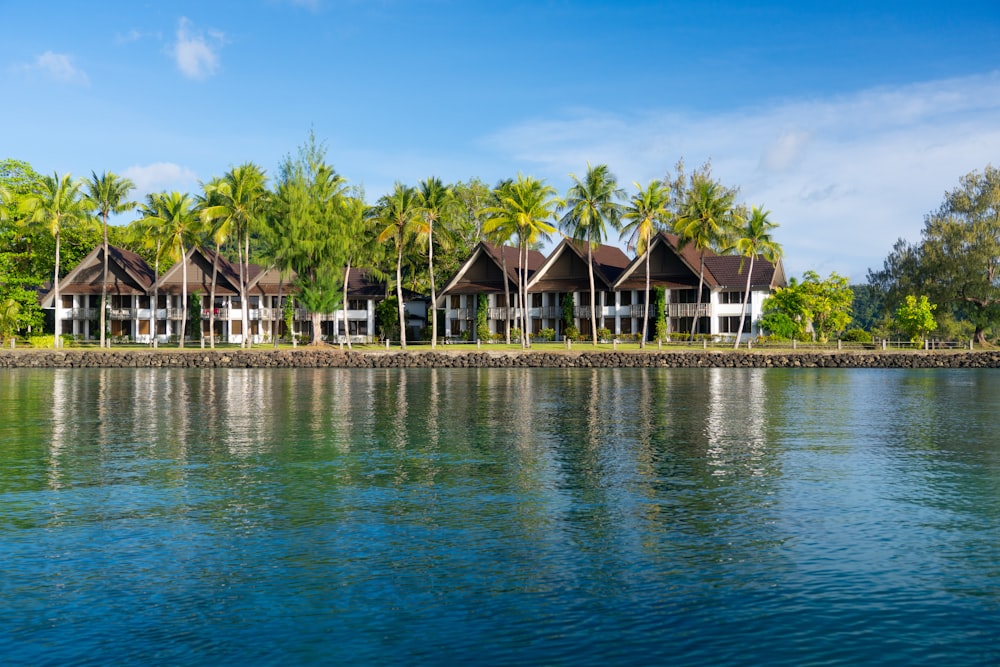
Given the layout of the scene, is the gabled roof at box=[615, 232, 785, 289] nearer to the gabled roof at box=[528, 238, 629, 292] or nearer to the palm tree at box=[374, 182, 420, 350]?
the gabled roof at box=[528, 238, 629, 292]

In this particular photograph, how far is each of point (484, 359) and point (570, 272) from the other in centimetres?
2113

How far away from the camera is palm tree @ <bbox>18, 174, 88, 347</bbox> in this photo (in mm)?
77500

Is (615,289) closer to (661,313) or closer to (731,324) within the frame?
(661,313)

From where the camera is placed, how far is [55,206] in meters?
78.1

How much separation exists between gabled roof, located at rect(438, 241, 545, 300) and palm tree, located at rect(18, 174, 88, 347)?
3332cm

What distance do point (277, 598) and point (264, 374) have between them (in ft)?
164

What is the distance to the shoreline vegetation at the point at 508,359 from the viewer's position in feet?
218

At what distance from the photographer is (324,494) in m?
16.4

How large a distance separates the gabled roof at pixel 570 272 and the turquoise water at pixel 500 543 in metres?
57.0

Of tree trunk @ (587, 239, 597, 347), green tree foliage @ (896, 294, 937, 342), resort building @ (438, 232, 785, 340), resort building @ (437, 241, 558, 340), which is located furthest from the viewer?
resort building @ (437, 241, 558, 340)

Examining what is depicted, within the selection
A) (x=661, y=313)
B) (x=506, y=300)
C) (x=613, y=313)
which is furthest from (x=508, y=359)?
(x=613, y=313)

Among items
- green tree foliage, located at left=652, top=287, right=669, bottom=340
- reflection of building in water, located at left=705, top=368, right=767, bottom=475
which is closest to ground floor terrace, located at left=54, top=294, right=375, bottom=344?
green tree foliage, located at left=652, top=287, right=669, bottom=340

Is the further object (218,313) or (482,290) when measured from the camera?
(218,313)

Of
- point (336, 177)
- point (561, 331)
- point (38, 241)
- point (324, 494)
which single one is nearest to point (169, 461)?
point (324, 494)
